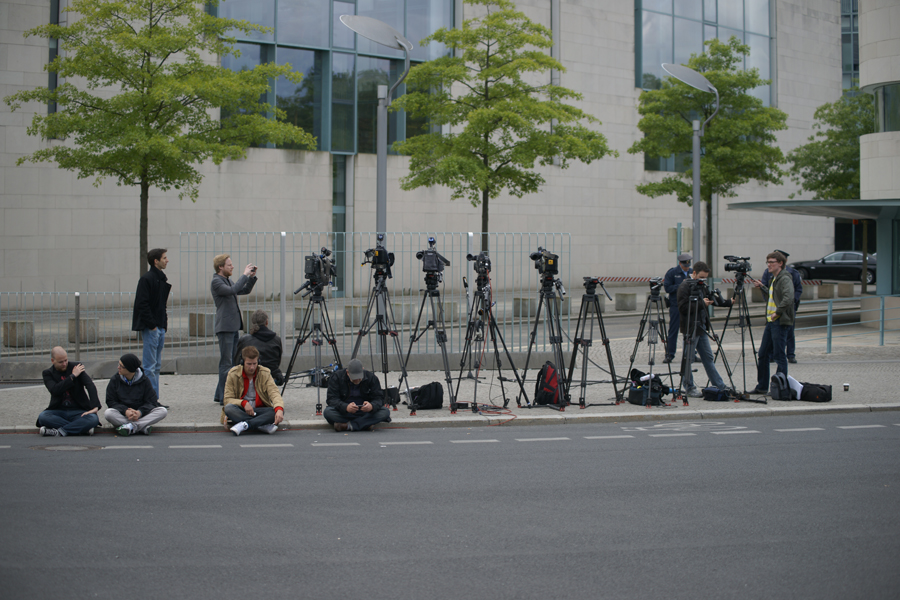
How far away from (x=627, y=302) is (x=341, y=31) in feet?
45.5

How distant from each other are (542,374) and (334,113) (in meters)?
20.9

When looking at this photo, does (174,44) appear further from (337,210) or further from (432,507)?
(432,507)

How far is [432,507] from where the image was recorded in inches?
267

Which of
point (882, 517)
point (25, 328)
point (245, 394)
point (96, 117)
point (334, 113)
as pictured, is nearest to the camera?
point (882, 517)

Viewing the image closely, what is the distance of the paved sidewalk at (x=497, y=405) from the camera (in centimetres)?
1073

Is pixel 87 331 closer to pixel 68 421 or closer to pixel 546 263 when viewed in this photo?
pixel 68 421

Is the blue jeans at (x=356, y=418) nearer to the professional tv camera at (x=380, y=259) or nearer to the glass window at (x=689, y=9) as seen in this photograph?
the professional tv camera at (x=380, y=259)

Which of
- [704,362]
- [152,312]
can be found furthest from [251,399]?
Answer: [704,362]

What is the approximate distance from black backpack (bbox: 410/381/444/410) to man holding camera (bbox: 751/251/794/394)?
4.64m

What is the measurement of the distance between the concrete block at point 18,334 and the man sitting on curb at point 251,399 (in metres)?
6.03

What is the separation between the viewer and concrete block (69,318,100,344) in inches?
576

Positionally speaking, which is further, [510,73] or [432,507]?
[510,73]

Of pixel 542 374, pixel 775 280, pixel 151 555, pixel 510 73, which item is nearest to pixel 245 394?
pixel 542 374

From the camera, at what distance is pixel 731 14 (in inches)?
1610
